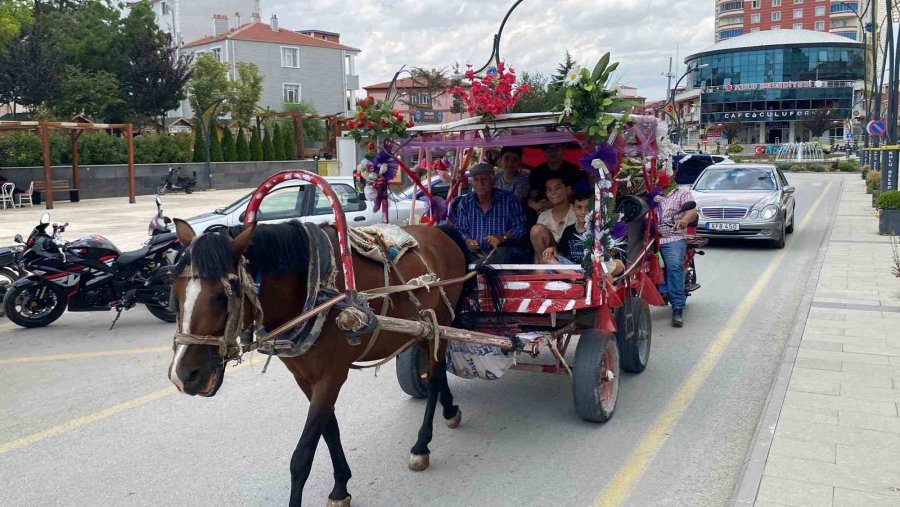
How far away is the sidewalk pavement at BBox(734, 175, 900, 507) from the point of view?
4277 mm

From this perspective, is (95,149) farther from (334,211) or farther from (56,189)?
(334,211)

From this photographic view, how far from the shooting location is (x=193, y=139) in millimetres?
33375

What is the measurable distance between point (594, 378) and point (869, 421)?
1.88m

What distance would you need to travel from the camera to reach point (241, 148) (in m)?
35.6

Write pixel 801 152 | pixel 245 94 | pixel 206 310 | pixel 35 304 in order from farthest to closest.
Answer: pixel 801 152, pixel 245 94, pixel 35 304, pixel 206 310

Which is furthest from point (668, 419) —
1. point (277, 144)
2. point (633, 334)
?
point (277, 144)

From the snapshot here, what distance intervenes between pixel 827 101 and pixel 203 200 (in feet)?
293

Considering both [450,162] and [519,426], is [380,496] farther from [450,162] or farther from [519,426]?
[450,162]

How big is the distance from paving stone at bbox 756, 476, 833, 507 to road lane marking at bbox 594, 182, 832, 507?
74 centimetres

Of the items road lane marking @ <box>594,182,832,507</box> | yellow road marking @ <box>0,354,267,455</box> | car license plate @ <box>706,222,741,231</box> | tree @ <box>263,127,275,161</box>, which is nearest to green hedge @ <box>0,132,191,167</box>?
tree @ <box>263,127,275,161</box>

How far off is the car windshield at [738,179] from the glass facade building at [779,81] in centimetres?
8680

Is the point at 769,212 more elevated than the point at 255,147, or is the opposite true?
the point at 255,147

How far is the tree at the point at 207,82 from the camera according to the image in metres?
47.4

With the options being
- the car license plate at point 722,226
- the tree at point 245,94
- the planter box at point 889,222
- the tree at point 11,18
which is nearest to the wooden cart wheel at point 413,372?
the car license plate at point 722,226
